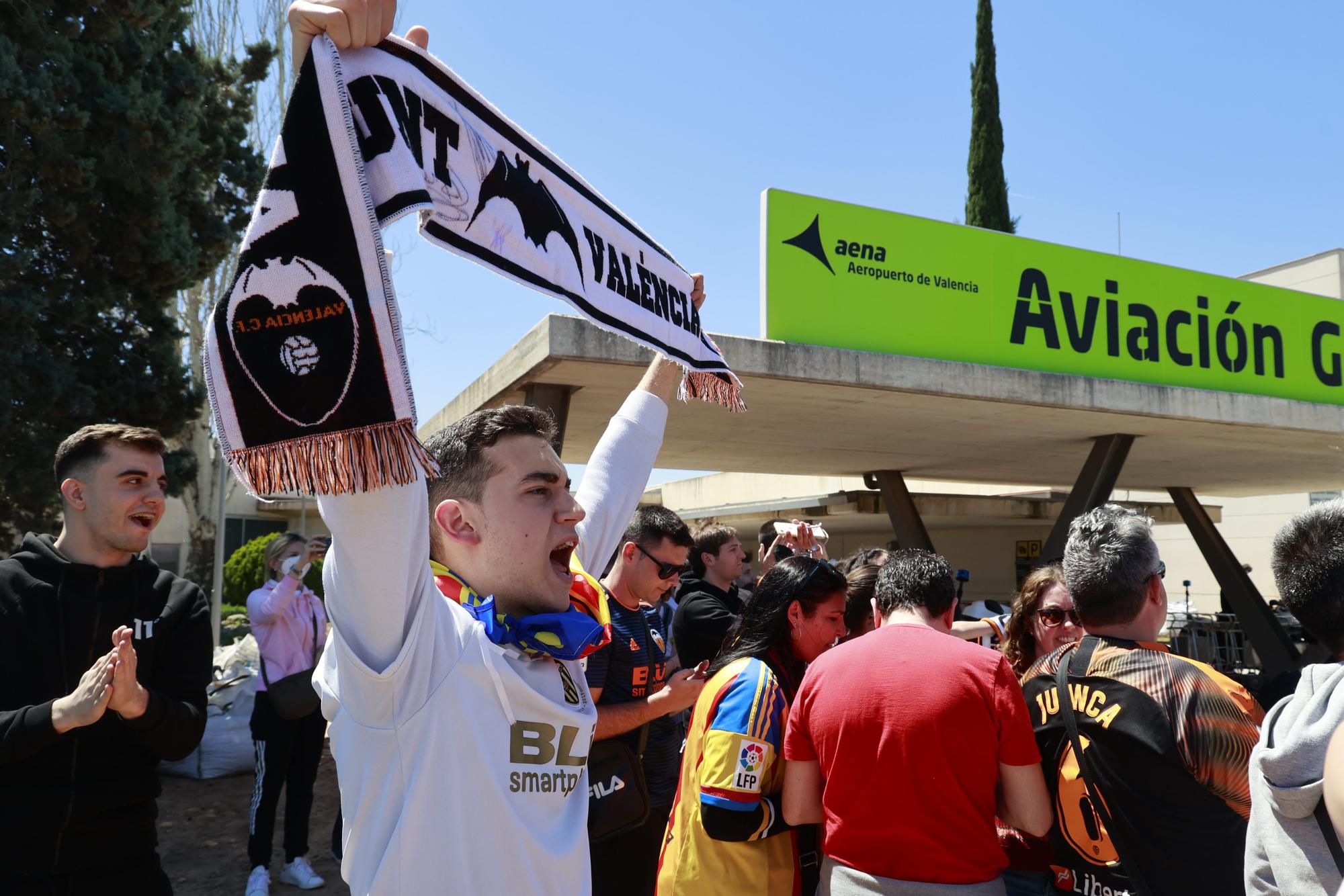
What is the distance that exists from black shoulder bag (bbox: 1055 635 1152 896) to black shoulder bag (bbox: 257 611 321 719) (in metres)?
4.28

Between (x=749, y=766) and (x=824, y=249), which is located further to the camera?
(x=824, y=249)

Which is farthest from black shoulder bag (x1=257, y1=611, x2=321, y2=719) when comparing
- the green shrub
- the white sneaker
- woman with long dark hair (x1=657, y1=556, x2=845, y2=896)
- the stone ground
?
the green shrub

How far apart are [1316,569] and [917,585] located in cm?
127

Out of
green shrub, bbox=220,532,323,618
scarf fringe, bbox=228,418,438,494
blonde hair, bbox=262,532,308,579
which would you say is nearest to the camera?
scarf fringe, bbox=228,418,438,494

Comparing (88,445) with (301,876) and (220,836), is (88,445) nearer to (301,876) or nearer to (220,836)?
(301,876)

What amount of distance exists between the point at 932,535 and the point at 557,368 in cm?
1902

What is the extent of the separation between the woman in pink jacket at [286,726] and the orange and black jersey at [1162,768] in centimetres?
468

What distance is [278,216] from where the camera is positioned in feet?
4.49

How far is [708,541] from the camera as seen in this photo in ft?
19.0

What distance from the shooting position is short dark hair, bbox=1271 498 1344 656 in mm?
2088

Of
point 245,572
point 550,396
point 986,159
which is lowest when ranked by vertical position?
point 245,572

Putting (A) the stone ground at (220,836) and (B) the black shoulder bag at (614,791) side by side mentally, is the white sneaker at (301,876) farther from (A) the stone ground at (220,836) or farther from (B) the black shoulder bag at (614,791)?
(B) the black shoulder bag at (614,791)

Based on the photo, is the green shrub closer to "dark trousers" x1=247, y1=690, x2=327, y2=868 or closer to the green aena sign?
"dark trousers" x1=247, y1=690, x2=327, y2=868

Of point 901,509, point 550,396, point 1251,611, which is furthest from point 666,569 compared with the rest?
point 1251,611
